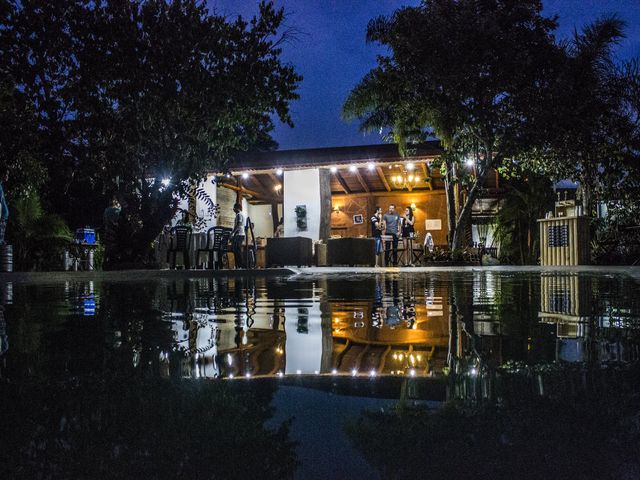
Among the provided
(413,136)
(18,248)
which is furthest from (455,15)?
(18,248)

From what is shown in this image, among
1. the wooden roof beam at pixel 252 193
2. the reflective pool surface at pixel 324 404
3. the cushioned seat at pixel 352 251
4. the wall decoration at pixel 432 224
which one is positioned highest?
the wooden roof beam at pixel 252 193

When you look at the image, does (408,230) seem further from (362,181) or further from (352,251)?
(362,181)

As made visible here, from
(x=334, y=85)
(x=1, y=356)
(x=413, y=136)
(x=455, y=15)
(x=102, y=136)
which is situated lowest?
(x=1, y=356)

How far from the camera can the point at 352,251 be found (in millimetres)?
18328

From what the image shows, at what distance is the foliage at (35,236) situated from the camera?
595 inches

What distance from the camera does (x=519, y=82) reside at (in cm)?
1484

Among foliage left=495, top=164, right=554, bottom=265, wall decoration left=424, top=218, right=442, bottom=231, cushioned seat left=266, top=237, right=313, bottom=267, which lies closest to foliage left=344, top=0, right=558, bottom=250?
foliage left=495, top=164, right=554, bottom=265

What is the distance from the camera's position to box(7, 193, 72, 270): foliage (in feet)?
49.6

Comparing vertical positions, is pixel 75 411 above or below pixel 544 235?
below

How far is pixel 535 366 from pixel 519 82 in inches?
586

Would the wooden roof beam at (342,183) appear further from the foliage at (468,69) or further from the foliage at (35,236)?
the foliage at (35,236)

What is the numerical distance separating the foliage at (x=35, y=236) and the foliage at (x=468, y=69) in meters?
9.27

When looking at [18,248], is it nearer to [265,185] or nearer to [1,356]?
[265,185]

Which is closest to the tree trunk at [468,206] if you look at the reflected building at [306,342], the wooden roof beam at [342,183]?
the wooden roof beam at [342,183]
